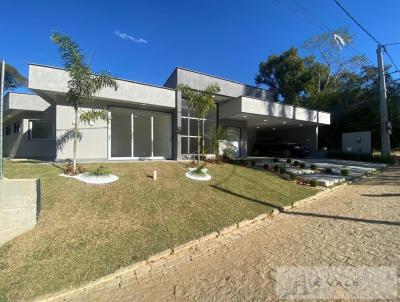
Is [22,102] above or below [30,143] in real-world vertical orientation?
above

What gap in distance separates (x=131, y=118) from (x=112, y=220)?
28.3 ft

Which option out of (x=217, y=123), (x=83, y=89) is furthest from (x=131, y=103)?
(x=217, y=123)

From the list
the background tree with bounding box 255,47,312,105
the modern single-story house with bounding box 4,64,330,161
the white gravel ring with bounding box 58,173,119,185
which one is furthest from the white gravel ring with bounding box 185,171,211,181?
the background tree with bounding box 255,47,312,105

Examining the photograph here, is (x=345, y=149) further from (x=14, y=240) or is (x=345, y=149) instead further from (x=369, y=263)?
(x=14, y=240)

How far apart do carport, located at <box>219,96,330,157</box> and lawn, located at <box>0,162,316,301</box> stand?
6.67 metres

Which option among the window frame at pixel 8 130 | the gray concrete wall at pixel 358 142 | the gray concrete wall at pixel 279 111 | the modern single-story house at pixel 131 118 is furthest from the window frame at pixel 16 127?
the gray concrete wall at pixel 358 142

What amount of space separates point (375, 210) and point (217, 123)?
11.1 meters

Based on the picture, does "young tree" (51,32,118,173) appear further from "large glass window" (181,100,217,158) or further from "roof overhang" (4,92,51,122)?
"roof overhang" (4,92,51,122)

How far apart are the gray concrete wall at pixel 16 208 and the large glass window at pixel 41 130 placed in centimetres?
1329

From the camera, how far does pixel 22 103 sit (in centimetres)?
1536

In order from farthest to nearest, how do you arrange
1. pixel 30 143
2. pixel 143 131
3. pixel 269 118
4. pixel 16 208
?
pixel 269 118 < pixel 30 143 < pixel 143 131 < pixel 16 208

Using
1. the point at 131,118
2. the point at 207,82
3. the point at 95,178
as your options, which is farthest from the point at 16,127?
the point at 95,178

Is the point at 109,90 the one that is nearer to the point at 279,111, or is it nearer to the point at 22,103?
the point at 22,103

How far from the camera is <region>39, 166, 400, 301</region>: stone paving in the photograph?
3293mm
